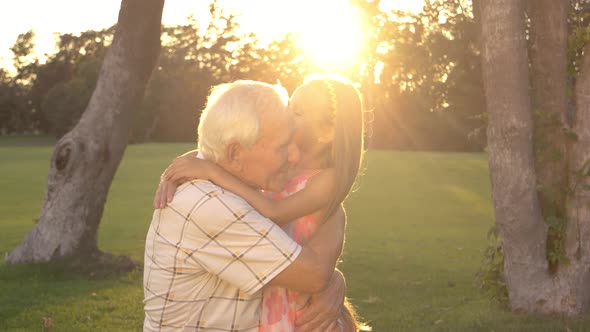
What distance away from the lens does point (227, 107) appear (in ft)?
10.4

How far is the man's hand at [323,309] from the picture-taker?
3.55 m

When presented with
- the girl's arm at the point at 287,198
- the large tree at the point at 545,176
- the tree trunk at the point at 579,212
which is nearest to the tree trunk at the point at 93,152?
the large tree at the point at 545,176

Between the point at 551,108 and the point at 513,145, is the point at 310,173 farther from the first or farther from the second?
the point at 551,108

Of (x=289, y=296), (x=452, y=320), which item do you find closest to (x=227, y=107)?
(x=289, y=296)

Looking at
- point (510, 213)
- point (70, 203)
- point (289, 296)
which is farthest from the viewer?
point (70, 203)

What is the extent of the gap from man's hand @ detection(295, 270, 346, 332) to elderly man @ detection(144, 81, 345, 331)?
0.23 meters

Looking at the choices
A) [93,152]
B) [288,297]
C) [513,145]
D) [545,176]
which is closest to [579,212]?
[545,176]

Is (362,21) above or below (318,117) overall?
above

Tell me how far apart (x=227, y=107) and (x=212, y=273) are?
63 cm

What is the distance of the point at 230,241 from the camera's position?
10.2 feet

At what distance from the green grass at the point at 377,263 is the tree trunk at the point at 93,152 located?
0.45 m

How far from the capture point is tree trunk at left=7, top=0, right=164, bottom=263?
36.3ft

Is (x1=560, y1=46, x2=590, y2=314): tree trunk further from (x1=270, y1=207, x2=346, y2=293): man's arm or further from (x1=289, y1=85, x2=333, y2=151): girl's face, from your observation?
(x1=270, y1=207, x2=346, y2=293): man's arm

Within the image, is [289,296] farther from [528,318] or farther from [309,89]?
[528,318]
